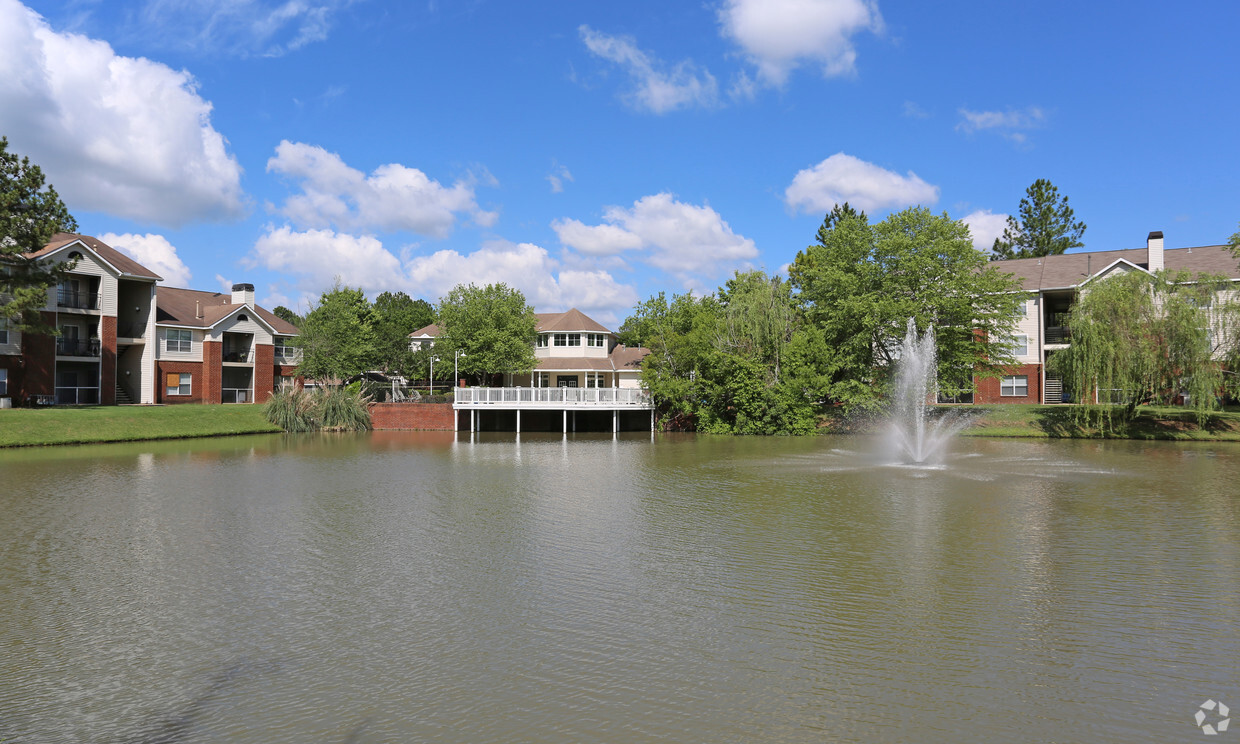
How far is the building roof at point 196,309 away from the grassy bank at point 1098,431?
46.6 meters

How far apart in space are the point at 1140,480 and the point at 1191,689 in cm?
1623

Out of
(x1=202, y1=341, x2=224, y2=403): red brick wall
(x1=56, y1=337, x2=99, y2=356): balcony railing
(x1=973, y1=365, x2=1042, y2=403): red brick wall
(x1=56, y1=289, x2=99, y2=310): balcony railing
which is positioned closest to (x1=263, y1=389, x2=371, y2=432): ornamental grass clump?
(x1=202, y1=341, x2=224, y2=403): red brick wall

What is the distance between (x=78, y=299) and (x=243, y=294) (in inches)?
474

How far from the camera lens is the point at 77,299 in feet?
145

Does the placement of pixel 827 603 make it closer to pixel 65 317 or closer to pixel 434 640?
pixel 434 640

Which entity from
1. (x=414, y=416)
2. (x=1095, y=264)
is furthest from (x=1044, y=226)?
(x=414, y=416)

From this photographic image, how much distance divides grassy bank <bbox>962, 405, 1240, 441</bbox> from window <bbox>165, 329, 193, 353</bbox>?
157 ft

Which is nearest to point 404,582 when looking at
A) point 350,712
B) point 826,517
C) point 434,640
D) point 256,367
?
point 434,640

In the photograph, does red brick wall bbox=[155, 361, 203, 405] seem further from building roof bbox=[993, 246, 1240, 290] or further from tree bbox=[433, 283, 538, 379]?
building roof bbox=[993, 246, 1240, 290]

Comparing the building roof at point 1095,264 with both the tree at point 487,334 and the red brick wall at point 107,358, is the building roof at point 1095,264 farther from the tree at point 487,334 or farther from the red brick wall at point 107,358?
the red brick wall at point 107,358

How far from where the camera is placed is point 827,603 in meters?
9.74

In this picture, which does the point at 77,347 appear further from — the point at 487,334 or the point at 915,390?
the point at 915,390

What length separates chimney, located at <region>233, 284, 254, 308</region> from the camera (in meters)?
55.5
